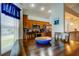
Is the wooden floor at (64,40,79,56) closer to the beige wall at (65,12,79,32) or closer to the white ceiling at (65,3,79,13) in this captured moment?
the beige wall at (65,12,79,32)

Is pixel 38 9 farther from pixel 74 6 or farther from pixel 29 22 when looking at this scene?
pixel 74 6

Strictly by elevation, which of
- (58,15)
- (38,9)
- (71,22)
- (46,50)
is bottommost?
(46,50)

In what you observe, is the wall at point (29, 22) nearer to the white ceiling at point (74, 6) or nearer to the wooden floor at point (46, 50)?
the wooden floor at point (46, 50)

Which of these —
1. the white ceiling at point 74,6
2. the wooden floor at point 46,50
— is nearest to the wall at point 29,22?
the wooden floor at point 46,50

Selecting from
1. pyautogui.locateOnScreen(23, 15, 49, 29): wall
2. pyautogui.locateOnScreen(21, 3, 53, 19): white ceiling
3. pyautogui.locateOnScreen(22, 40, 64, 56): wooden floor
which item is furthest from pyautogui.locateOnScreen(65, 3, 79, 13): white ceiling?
pyautogui.locateOnScreen(22, 40, 64, 56): wooden floor

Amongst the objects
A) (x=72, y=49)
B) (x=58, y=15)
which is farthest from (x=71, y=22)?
(x=72, y=49)

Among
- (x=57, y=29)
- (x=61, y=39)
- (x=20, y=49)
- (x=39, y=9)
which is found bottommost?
(x=20, y=49)

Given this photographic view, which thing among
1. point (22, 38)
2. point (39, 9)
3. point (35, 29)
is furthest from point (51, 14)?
point (22, 38)

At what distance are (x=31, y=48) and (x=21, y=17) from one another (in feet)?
1.75

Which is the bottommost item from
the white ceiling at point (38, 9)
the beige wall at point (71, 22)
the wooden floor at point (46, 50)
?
the wooden floor at point (46, 50)

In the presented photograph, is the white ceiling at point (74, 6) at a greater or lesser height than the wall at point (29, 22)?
greater

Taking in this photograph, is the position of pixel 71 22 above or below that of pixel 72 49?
above

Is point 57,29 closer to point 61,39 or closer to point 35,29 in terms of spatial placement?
point 61,39

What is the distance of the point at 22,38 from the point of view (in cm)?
192
